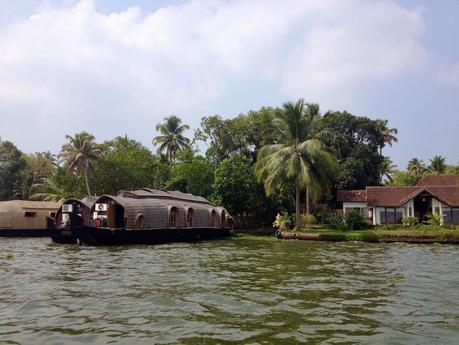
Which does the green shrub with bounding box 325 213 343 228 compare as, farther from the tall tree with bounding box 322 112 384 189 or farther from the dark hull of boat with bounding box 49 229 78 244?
the dark hull of boat with bounding box 49 229 78 244

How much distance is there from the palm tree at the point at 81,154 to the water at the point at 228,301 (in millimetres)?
26158

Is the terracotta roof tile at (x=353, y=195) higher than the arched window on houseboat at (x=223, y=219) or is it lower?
higher

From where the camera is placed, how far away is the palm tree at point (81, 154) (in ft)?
140

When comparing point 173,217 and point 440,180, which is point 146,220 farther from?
point 440,180

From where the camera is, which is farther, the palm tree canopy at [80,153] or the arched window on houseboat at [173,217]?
the palm tree canopy at [80,153]

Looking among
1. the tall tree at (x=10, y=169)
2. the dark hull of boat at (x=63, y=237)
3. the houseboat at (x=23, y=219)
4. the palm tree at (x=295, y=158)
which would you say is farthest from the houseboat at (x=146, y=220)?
the tall tree at (x=10, y=169)

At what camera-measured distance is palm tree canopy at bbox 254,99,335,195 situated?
31266mm

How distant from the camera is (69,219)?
26.8m

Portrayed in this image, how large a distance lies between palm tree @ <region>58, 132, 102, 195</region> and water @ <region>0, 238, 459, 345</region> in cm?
2616

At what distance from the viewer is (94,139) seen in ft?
149

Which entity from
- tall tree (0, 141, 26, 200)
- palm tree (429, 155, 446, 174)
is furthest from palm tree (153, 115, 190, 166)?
palm tree (429, 155, 446, 174)

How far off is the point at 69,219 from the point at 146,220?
464 cm

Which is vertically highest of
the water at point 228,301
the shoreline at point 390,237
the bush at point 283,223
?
the bush at point 283,223

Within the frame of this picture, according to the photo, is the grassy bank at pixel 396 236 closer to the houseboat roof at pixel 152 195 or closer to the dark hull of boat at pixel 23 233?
the houseboat roof at pixel 152 195
